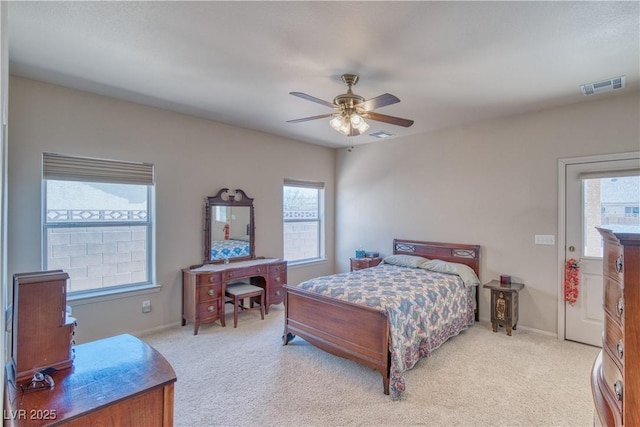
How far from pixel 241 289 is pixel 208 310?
1.59 ft

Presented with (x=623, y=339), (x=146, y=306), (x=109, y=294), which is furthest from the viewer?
(x=146, y=306)

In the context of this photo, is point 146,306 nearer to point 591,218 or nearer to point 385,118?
point 385,118

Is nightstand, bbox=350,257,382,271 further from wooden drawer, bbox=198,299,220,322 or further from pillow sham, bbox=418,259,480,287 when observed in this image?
wooden drawer, bbox=198,299,220,322

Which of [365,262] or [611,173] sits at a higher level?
[611,173]

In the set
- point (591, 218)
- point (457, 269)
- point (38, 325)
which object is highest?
point (591, 218)

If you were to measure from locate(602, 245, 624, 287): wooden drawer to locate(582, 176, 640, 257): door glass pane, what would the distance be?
290 centimetres

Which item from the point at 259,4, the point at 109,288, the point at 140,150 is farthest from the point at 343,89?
the point at 109,288

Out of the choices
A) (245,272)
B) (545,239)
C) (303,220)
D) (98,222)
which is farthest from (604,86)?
(98,222)

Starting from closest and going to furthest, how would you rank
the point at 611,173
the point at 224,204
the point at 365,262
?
the point at 611,173, the point at 224,204, the point at 365,262

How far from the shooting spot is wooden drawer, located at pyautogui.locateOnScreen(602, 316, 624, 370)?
3.20 ft

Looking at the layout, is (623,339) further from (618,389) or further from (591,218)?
(591,218)

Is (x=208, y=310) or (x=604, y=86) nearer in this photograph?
(x=604, y=86)

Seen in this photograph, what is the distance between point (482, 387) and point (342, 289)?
1.46 m

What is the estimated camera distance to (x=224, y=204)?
15.1ft
